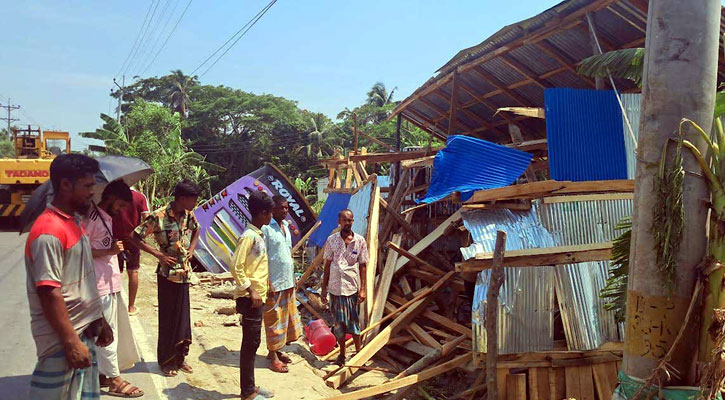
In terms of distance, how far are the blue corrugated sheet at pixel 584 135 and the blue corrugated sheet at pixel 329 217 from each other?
5.79 metres

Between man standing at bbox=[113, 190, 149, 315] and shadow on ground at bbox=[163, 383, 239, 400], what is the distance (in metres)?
1.31

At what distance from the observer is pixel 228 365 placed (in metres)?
5.59

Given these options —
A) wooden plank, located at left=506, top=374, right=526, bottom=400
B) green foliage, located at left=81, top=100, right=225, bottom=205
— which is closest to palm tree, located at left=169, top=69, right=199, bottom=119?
green foliage, located at left=81, top=100, right=225, bottom=205

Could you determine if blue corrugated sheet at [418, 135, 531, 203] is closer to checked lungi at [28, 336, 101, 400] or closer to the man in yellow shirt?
the man in yellow shirt

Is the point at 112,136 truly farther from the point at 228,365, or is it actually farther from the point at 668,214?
the point at 668,214

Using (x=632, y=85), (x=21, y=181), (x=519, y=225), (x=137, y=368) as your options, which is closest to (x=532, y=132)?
(x=632, y=85)

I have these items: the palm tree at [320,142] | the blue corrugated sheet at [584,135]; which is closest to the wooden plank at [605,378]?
the blue corrugated sheet at [584,135]

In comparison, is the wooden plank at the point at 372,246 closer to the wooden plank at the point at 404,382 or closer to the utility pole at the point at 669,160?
the wooden plank at the point at 404,382

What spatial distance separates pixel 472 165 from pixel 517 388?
2943 mm

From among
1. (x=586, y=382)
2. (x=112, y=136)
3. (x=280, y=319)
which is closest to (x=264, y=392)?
(x=280, y=319)

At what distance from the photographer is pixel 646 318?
10.1 feet

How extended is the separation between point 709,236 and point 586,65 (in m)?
3.42

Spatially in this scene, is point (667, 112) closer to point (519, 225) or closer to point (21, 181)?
point (519, 225)

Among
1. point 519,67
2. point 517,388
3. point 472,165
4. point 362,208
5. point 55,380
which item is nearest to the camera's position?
point 55,380
